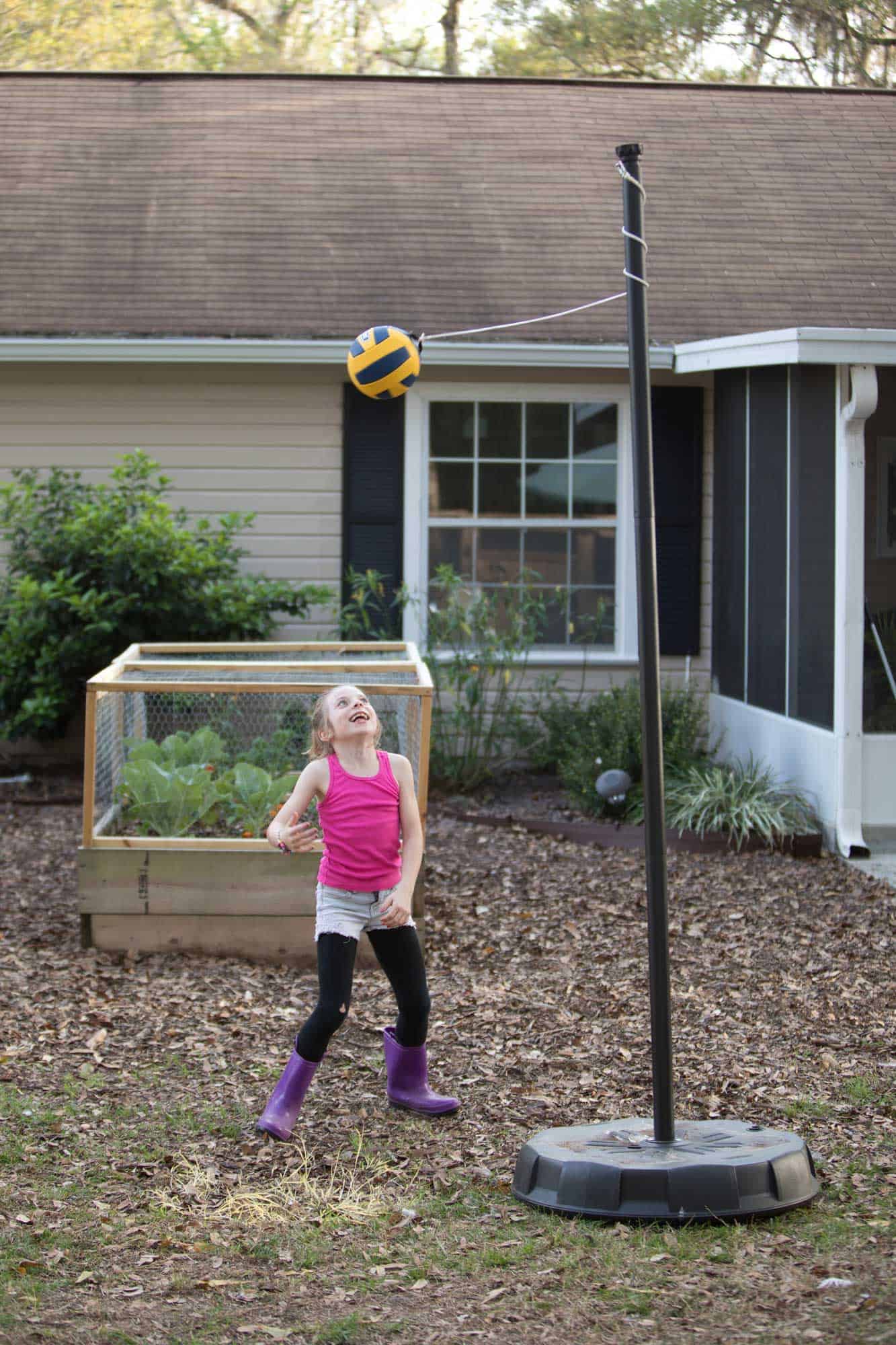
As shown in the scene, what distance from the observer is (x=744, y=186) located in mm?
11445

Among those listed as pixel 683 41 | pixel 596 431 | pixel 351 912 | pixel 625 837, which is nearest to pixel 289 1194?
pixel 351 912

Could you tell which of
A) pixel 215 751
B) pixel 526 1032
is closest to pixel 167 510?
pixel 215 751

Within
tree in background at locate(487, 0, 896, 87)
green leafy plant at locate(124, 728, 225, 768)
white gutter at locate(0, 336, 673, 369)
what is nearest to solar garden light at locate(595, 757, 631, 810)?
green leafy plant at locate(124, 728, 225, 768)

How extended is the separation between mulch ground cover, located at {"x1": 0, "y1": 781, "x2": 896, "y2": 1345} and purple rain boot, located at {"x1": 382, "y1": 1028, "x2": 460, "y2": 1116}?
0.18ft

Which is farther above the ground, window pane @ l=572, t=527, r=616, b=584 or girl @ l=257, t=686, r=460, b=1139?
window pane @ l=572, t=527, r=616, b=584

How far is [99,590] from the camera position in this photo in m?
9.44

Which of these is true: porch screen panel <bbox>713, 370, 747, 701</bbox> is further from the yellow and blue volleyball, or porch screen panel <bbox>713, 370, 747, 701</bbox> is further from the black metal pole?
the black metal pole

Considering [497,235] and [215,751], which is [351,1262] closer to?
[215,751]

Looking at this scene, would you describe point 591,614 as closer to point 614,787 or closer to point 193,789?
point 614,787

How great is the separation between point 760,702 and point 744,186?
489cm

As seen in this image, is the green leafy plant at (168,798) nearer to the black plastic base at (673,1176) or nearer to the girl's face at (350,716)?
the girl's face at (350,716)

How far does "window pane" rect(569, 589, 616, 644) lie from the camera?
1004 cm

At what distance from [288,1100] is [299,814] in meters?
0.82

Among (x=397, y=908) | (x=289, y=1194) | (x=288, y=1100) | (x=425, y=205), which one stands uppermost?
(x=425, y=205)
